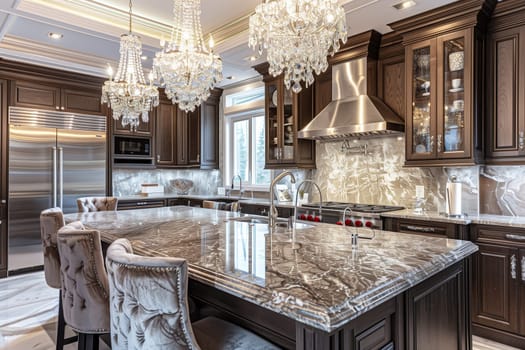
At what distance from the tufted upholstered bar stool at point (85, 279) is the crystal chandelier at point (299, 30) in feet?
5.23

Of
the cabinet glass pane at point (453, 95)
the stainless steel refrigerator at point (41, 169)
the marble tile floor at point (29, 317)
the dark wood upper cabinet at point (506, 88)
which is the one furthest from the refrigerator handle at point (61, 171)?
the dark wood upper cabinet at point (506, 88)

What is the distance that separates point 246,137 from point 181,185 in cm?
162

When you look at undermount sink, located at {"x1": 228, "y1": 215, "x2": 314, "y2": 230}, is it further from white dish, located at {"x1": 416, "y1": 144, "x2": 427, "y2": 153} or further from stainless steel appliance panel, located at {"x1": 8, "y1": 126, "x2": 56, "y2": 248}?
stainless steel appliance panel, located at {"x1": 8, "y1": 126, "x2": 56, "y2": 248}

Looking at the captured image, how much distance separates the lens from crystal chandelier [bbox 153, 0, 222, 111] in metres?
2.67

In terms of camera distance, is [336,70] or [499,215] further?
[336,70]

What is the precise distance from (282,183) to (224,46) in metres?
2.17

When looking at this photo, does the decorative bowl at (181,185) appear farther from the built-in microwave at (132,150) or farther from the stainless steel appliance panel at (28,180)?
the stainless steel appliance panel at (28,180)

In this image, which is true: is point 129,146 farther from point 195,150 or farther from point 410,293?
point 410,293

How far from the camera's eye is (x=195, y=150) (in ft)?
20.2

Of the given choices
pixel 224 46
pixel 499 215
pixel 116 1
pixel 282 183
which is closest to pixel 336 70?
pixel 224 46

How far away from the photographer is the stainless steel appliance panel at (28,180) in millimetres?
4383

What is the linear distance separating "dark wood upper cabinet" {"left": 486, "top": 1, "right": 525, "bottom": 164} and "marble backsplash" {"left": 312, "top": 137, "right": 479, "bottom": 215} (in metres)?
0.35

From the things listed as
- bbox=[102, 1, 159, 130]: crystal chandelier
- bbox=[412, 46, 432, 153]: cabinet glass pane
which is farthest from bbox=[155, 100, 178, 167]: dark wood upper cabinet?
bbox=[412, 46, 432, 153]: cabinet glass pane

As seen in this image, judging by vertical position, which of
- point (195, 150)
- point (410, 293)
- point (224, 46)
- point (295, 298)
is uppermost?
point (224, 46)
